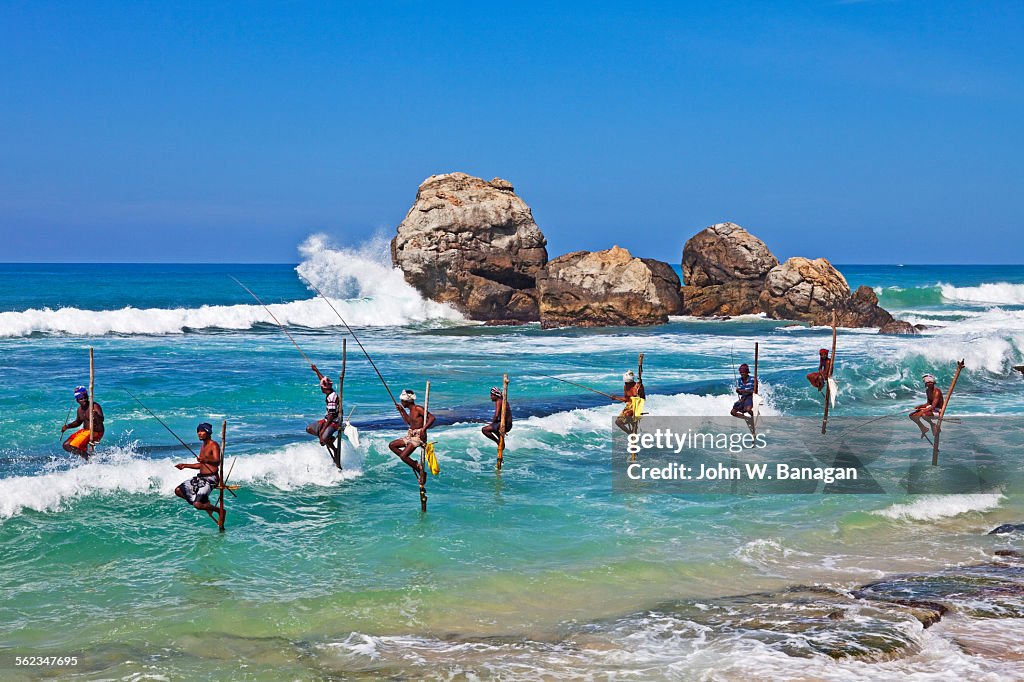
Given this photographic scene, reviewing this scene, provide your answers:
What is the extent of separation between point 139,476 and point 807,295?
39.2 m

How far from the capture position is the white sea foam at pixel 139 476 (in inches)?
587

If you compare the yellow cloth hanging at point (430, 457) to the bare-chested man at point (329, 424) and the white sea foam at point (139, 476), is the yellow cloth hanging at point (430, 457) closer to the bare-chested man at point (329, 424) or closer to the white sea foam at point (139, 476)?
the bare-chested man at point (329, 424)

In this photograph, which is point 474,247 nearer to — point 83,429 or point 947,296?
point 83,429

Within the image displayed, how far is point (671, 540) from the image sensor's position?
13.5 m

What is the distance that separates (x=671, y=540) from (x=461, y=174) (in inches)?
1535

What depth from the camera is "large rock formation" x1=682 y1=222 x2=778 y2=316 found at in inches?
2004

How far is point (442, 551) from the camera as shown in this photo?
1309 centimetres

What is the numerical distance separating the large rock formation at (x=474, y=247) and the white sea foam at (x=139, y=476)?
97.9 feet

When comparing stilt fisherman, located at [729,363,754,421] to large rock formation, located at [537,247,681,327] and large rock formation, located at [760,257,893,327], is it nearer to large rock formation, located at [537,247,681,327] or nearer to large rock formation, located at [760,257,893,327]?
large rock formation, located at [537,247,681,327]

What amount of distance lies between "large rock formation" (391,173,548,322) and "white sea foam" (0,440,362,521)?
97.9ft

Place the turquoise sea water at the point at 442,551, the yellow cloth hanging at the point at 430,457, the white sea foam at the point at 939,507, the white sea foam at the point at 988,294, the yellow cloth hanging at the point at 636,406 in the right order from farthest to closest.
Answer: the white sea foam at the point at 988,294
the yellow cloth hanging at the point at 636,406
the white sea foam at the point at 939,507
the yellow cloth hanging at the point at 430,457
the turquoise sea water at the point at 442,551

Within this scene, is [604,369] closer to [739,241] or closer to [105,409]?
[105,409]

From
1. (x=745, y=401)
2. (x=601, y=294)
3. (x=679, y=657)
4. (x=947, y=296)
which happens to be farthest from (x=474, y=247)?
(x=947, y=296)

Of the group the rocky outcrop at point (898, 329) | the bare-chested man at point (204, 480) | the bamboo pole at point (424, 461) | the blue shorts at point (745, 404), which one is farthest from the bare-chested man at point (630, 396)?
the rocky outcrop at point (898, 329)
